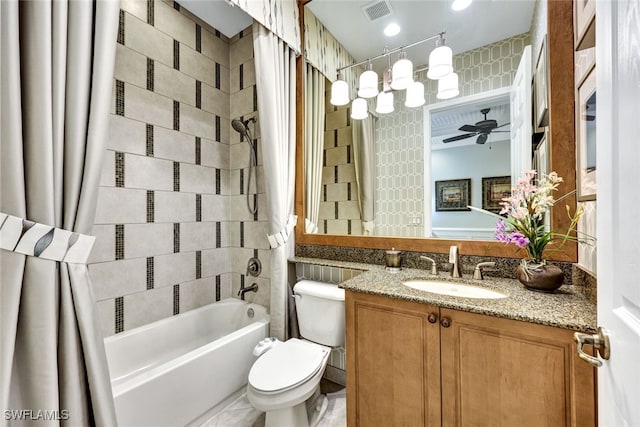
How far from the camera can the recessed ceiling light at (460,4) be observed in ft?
4.87

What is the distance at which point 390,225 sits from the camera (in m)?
1.71

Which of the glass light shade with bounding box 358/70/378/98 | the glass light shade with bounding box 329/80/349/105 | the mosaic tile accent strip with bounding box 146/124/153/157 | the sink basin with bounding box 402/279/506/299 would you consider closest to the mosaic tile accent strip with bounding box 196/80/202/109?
the mosaic tile accent strip with bounding box 146/124/153/157

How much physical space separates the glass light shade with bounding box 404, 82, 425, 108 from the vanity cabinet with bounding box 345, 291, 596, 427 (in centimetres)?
121

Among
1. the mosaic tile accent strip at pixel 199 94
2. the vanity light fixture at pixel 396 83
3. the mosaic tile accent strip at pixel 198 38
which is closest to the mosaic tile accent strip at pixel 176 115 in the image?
the mosaic tile accent strip at pixel 199 94

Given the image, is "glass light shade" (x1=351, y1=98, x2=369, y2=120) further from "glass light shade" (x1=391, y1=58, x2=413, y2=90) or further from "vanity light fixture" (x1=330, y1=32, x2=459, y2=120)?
"glass light shade" (x1=391, y1=58, x2=413, y2=90)

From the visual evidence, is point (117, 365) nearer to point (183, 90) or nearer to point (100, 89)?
point (100, 89)

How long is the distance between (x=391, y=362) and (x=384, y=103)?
5.02 ft

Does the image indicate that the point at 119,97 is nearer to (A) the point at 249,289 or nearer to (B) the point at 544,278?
(A) the point at 249,289

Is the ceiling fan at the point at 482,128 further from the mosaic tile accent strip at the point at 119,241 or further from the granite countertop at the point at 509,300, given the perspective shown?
the mosaic tile accent strip at the point at 119,241

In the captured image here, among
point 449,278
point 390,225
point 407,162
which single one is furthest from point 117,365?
point 407,162

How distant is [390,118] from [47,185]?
1741 mm

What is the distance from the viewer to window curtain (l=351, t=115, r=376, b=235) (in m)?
1.83

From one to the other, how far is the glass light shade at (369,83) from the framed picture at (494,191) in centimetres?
93

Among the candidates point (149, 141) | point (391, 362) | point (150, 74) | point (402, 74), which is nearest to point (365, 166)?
point (402, 74)
